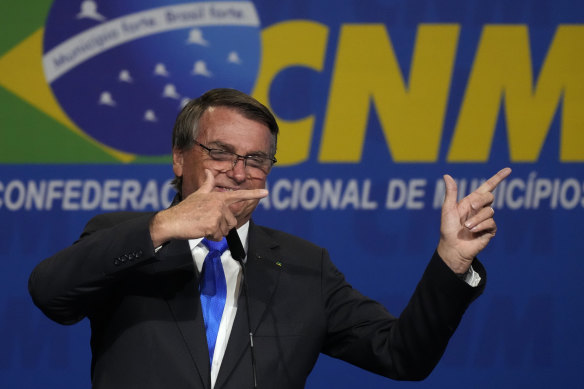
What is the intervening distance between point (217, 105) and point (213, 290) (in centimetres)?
46

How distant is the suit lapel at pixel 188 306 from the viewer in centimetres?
181

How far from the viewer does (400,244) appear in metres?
3.37

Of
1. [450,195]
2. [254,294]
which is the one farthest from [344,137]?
Answer: [450,195]

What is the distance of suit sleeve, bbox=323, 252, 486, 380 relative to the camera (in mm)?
1777

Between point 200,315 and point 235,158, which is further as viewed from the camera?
point 235,158

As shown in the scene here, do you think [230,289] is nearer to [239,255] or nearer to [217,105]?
[239,255]

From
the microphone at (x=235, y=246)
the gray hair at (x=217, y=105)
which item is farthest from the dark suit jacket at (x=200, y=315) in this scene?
the gray hair at (x=217, y=105)

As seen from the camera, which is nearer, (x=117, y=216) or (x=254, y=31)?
(x=117, y=216)

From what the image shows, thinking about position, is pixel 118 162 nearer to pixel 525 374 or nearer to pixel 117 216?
pixel 117 216

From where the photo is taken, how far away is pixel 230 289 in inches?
77.0

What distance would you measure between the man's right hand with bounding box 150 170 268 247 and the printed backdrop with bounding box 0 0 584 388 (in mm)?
1647

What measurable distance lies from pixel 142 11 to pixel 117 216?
153 centimetres

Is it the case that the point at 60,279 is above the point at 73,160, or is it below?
below

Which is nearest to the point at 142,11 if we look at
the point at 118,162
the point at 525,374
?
the point at 118,162
